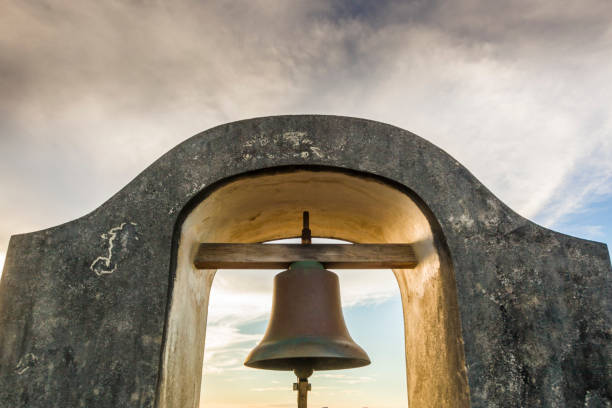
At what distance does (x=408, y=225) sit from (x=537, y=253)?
0.83 metres

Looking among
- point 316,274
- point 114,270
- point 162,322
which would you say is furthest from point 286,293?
point 114,270

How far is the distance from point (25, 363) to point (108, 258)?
0.67 meters

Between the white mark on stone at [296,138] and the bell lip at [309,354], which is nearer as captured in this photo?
the bell lip at [309,354]

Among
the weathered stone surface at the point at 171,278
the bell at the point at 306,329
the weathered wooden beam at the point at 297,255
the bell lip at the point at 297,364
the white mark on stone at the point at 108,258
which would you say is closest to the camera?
the weathered stone surface at the point at 171,278

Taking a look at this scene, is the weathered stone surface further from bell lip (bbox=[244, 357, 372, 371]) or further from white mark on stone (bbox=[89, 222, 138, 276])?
bell lip (bbox=[244, 357, 372, 371])

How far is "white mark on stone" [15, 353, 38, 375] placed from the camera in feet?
8.16

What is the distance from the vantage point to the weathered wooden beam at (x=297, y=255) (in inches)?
125

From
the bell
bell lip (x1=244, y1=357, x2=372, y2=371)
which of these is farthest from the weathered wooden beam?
bell lip (x1=244, y1=357, x2=372, y2=371)

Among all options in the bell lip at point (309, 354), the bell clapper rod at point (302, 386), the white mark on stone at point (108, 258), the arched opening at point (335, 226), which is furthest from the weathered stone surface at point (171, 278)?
the bell clapper rod at point (302, 386)

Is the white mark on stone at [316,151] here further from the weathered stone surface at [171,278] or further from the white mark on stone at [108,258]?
the white mark on stone at [108,258]

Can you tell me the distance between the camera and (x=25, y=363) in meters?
2.50

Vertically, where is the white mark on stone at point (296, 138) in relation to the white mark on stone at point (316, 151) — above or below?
above

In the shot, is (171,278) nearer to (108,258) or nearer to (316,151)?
(108,258)

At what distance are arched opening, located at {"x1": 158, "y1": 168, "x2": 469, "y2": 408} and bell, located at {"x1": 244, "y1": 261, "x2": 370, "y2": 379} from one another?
487 mm
